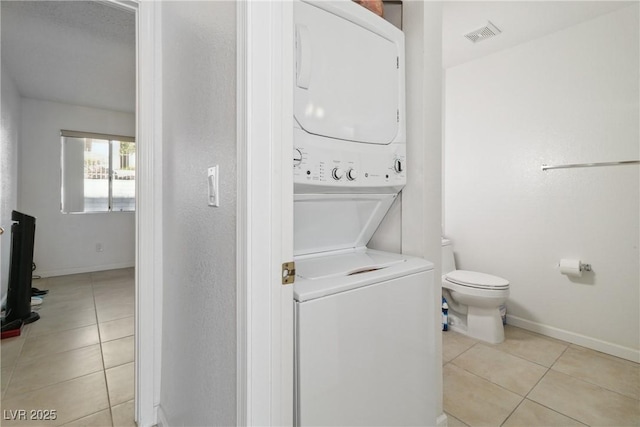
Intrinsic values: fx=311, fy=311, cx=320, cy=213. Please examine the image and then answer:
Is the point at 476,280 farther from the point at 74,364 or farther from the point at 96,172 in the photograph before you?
the point at 96,172

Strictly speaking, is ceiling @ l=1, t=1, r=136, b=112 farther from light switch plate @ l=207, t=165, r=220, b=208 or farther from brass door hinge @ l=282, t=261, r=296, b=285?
brass door hinge @ l=282, t=261, r=296, b=285

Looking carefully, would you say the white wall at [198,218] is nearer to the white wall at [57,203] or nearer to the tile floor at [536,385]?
the tile floor at [536,385]

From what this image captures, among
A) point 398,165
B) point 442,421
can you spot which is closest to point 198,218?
point 398,165

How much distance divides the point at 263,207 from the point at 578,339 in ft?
9.35

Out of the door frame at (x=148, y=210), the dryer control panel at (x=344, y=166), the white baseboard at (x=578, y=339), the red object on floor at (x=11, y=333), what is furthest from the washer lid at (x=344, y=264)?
the red object on floor at (x=11, y=333)

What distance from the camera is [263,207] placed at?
745 millimetres

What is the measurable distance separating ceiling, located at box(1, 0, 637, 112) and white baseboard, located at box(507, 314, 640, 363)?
7.71 ft

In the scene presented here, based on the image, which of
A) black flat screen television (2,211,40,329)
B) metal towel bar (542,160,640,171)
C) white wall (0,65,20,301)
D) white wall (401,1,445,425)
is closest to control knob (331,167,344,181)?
white wall (401,1,445,425)

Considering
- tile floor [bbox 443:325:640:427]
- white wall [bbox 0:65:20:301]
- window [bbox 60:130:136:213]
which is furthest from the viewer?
window [bbox 60:130:136:213]

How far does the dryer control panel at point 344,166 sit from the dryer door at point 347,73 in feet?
0.12

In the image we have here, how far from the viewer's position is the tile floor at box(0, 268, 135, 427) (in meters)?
1.65

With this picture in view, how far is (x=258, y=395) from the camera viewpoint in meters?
0.75

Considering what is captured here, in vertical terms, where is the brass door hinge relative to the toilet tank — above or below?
above

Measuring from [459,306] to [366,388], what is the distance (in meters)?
1.95
